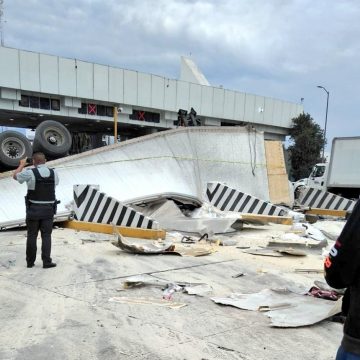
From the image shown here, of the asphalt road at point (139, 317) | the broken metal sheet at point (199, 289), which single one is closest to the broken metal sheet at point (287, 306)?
the asphalt road at point (139, 317)

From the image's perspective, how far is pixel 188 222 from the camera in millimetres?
10203

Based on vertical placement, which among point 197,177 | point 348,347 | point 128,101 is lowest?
point 197,177

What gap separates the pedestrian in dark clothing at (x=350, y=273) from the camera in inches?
69.1

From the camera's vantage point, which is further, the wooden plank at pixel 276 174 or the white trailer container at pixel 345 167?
the white trailer container at pixel 345 167

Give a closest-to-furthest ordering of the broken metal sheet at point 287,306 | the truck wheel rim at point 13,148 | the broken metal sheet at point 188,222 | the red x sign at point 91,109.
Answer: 1. the broken metal sheet at point 287,306
2. the broken metal sheet at point 188,222
3. the truck wheel rim at point 13,148
4. the red x sign at point 91,109

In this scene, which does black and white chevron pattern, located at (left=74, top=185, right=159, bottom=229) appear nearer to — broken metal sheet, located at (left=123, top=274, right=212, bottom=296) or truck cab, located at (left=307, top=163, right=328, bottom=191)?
broken metal sheet, located at (left=123, top=274, right=212, bottom=296)

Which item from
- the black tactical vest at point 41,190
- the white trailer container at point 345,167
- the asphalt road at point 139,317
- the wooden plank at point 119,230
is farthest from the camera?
the white trailer container at point 345,167

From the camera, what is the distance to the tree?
44.1m

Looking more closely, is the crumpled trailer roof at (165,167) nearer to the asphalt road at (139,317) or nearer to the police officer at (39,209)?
the police officer at (39,209)

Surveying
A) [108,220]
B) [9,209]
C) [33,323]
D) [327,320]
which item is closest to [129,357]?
[33,323]

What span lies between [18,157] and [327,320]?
1104 cm

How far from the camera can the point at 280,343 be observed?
3783mm

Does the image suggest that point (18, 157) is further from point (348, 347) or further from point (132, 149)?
point (348, 347)

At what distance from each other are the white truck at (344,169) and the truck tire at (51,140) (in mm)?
10894
